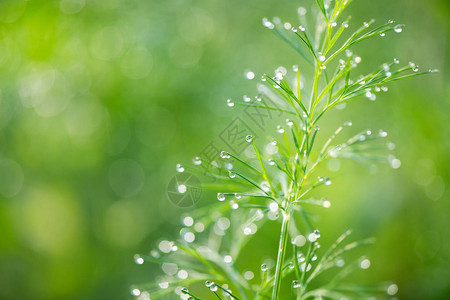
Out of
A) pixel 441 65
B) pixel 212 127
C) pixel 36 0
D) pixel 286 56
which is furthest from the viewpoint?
pixel 286 56

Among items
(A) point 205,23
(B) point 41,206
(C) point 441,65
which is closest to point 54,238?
(B) point 41,206

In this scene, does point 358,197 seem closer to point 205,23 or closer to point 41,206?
point 205,23

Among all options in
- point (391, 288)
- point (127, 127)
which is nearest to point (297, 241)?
point (391, 288)

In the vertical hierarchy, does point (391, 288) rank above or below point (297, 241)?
below

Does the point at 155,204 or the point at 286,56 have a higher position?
the point at 286,56

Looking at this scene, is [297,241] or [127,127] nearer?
[297,241]

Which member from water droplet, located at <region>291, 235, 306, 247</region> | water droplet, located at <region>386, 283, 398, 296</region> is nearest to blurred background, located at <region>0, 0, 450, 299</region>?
water droplet, located at <region>291, 235, 306, 247</region>

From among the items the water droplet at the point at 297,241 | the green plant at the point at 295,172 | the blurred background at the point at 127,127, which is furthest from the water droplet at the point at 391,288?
the blurred background at the point at 127,127

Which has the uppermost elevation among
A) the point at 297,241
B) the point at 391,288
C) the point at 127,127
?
the point at 127,127

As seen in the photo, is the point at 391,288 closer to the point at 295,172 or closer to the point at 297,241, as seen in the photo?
the point at 297,241
